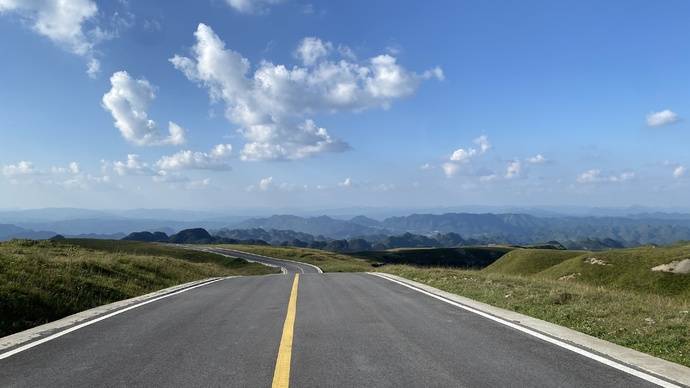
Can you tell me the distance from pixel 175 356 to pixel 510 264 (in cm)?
6553

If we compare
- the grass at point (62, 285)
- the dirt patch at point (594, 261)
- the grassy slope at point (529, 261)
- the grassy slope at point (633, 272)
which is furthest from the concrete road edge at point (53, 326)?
the grassy slope at point (529, 261)

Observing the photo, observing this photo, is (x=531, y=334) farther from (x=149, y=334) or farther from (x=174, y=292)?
(x=174, y=292)

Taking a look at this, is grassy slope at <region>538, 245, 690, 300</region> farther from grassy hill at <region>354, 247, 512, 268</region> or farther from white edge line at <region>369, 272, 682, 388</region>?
grassy hill at <region>354, 247, 512, 268</region>

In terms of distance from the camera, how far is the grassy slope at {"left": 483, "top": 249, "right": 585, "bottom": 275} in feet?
202

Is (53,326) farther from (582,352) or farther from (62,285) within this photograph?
(582,352)

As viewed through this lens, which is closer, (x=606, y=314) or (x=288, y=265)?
(x=606, y=314)

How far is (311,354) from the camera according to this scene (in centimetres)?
700

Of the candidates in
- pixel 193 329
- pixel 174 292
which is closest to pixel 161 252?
pixel 174 292

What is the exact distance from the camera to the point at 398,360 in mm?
Answer: 6695

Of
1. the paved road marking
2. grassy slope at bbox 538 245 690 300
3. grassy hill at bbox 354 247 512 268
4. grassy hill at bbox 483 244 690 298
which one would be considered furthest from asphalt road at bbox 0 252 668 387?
grassy hill at bbox 354 247 512 268

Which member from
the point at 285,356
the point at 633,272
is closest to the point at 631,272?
the point at 633,272

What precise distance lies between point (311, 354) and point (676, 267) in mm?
45570

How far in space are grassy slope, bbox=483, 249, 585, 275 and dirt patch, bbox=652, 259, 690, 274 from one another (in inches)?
723

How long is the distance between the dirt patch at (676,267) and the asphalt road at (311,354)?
39597mm
